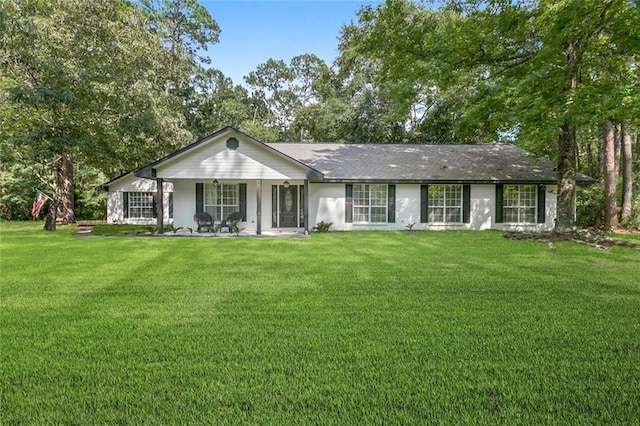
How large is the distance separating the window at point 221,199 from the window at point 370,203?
5063 millimetres

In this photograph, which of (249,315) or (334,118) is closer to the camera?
(249,315)

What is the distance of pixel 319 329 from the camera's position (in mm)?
4031

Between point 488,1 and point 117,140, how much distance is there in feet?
55.3

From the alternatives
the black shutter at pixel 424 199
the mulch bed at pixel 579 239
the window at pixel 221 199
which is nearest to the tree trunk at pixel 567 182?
the mulch bed at pixel 579 239

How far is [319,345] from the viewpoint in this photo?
142 inches

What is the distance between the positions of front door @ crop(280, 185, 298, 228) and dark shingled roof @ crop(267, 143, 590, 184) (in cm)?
166

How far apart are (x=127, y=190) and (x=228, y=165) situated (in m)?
9.10

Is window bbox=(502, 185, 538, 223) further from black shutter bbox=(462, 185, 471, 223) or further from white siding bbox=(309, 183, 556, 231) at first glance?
black shutter bbox=(462, 185, 471, 223)

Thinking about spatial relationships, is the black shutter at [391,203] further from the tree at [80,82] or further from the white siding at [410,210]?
the tree at [80,82]

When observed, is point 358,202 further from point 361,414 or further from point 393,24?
point 361,414

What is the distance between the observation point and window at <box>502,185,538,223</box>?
15.9m

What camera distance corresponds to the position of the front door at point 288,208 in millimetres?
15820

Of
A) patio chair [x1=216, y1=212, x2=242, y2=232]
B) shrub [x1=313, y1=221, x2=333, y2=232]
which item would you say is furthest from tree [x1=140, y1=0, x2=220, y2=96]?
shrub [x1=313, y1=221, x2=333, y2=232]

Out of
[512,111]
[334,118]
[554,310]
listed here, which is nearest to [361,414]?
[554,310]
